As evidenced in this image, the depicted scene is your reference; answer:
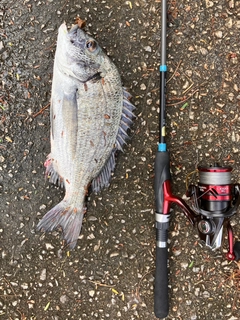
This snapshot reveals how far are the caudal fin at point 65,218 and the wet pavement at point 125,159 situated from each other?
5.6 inches

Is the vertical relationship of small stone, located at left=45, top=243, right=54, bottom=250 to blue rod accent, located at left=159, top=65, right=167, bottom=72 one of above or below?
below

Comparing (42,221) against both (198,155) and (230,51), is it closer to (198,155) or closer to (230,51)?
(198,155)

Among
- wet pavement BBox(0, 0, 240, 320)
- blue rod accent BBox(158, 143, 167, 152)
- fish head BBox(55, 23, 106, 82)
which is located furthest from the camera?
wet pavement BBox(0, 0, 240, 320)

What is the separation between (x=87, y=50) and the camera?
231cm

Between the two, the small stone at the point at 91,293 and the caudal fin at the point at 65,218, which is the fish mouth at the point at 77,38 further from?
the small stone at the point at 91,293

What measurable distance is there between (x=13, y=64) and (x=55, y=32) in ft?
1.24

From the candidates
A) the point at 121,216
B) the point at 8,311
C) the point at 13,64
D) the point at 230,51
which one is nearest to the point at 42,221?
the point at 121,216

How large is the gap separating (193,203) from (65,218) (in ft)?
2.79

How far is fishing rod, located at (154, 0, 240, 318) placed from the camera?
231 centimetres

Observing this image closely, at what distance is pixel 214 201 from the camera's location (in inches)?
90.7

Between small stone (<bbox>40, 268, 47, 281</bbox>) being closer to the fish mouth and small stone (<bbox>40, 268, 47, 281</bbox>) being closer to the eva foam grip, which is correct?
the eva foam grip

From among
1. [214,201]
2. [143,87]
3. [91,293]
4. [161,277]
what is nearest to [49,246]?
[91,293]

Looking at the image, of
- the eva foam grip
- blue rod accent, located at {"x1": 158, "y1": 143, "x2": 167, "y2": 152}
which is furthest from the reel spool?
the eva foam grip

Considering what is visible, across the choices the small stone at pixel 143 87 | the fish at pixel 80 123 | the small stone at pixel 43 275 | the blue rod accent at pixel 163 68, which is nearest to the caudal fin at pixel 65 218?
the fish at pixel 80 123
